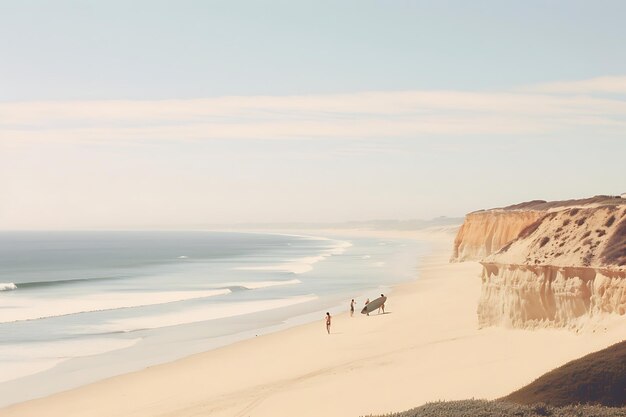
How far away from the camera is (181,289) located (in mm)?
61438

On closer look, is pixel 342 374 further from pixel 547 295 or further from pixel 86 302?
pixel 86 302

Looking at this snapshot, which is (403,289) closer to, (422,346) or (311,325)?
(311,325)

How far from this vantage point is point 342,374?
23359 mm


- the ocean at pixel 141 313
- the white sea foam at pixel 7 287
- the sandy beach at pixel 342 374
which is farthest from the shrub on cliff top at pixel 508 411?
the white sea foam at pixel 7 287

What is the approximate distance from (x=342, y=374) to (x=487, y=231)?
56.9m

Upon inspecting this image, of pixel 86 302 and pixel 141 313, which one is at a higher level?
pixel 141 313

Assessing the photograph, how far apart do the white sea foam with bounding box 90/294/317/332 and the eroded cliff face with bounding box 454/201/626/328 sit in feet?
62.0

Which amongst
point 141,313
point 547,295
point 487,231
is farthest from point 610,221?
point 487,231

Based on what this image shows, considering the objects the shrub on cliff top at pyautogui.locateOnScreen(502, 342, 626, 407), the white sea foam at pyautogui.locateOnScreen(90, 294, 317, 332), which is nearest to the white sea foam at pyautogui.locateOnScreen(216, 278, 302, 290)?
the white sea foam at pyautogui.locateOnScreen(90, 294, 317, 332)

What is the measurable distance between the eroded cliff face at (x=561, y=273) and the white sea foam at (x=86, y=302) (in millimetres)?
29255

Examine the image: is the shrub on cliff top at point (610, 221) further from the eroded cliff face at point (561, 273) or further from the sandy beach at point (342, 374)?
the sandy beach at point (342, 374)

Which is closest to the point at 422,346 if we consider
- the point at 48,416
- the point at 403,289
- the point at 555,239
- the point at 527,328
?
the point at 527,328

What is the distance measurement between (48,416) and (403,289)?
35.5 meters

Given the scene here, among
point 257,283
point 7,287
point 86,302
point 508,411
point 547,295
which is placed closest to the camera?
point 508,411
